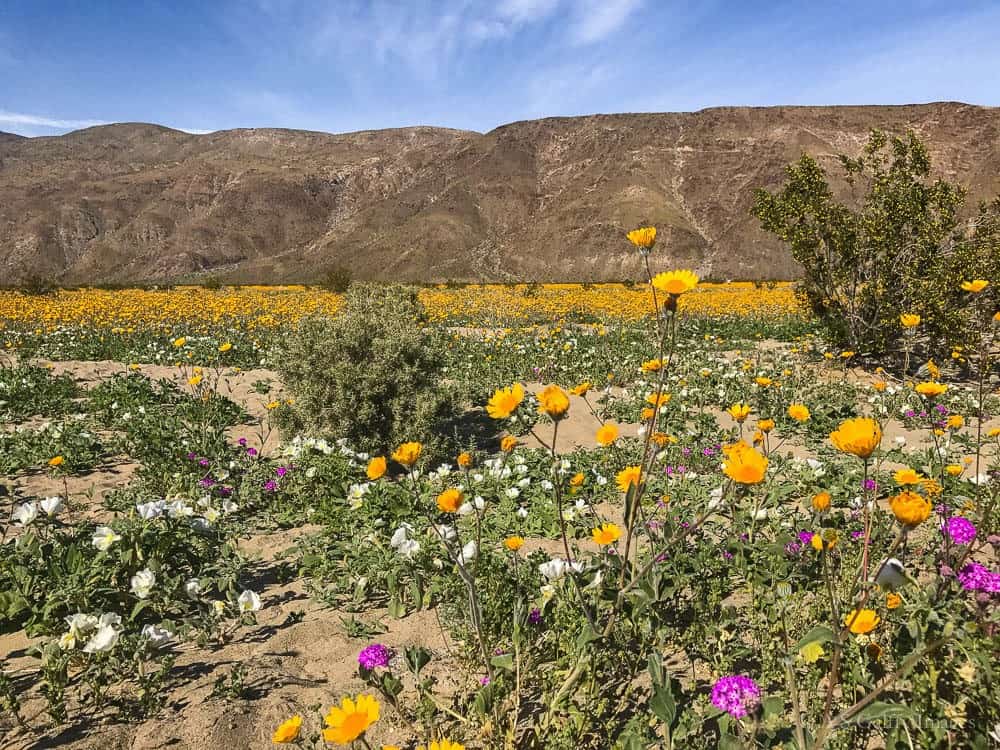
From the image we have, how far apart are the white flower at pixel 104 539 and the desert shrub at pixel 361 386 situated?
2.62 meters

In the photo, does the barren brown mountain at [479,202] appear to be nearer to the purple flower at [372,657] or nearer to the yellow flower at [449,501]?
the yellow flower at [449,501]

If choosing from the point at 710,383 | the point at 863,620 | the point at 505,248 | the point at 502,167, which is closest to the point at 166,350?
the point at 710,383

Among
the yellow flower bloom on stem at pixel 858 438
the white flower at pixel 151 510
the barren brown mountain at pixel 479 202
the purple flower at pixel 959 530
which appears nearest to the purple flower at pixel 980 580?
the purple flower at pixel 959 530

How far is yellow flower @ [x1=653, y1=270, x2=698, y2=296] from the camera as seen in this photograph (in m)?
1.70

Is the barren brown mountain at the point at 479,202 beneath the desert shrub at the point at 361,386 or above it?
above

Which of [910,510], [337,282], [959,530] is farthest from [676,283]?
[337,282]

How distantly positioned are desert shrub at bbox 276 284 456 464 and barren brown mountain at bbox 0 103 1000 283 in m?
70.8

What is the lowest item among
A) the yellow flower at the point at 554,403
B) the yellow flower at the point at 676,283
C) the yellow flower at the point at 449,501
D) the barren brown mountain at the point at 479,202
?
the yellow flower at the point at 449,501

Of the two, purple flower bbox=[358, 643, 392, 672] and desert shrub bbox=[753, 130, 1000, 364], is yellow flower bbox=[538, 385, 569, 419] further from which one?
desert shrub bbox=[753, 130, 1000, 364]

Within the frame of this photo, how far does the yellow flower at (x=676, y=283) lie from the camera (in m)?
1.70

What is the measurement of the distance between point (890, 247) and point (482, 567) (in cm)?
906

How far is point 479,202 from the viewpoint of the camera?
96875 mm

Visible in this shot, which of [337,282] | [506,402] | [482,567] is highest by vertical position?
[337,282]

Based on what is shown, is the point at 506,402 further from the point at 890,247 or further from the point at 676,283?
the point at 890,247
